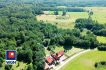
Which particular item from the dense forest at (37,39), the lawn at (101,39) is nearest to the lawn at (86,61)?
the dense forest at (37,39)

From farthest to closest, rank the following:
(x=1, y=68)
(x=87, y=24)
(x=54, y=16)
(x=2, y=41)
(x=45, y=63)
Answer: (x=54, y=16) < (x=87, y=24) < (x=2, y=41) < (x=45, y=63) < (x=1, y=68)

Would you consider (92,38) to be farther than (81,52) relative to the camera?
Yes

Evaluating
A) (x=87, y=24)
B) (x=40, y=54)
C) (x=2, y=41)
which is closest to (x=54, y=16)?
(x=87, y=24)

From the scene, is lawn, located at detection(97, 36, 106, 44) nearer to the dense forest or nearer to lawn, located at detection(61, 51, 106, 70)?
the dense forest

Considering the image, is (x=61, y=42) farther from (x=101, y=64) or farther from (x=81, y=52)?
(x=101, y=64)

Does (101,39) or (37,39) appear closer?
(37,39)

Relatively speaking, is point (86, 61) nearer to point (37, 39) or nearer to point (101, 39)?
point (37, 39)

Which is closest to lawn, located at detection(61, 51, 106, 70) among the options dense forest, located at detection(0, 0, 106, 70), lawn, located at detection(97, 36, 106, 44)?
dense forest, located at detection(0, 0, 106, 70)

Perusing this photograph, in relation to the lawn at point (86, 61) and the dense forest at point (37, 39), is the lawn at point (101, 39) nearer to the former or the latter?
the dense forest at point (37, 39)

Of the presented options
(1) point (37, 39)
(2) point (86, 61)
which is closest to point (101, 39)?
(2) point (86, 61)
